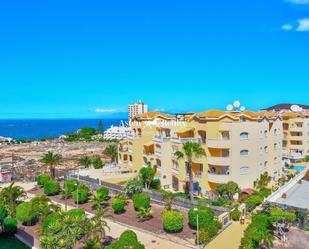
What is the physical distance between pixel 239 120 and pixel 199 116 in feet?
18.3

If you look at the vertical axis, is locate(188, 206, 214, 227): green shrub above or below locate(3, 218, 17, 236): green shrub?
above

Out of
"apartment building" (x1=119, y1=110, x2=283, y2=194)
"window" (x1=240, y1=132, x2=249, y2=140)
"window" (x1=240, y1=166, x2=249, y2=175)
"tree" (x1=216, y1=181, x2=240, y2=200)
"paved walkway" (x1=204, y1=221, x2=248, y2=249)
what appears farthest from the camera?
"window" (x1=240, y1=132, x2=249, y2=140)

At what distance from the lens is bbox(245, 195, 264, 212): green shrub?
35906mm

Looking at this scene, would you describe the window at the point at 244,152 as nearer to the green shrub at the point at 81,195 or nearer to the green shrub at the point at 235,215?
the green shrub at the point at 235,215

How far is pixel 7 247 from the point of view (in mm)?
30562

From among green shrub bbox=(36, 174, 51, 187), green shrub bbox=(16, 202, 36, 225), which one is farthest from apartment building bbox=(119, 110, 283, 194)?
green shrub bbox=(16, 202, 36, 225)

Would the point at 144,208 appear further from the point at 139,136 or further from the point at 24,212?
the point at 139,136

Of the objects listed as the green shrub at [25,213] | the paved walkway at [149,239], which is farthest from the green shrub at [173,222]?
the green shrub at [25,213]

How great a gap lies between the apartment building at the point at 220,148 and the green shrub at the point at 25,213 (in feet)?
67.5

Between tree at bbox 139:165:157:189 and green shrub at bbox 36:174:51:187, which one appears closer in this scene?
tree at bbox 139:165:157:189

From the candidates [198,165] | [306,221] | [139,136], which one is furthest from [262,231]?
[139,136]

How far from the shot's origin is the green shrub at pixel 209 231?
2819 cm

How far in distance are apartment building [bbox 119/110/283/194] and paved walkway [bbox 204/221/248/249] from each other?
33.9 feet

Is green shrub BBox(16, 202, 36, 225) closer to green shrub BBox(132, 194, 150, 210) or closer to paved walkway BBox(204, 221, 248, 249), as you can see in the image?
green shrub BBox(132, 194, 150, 210)
